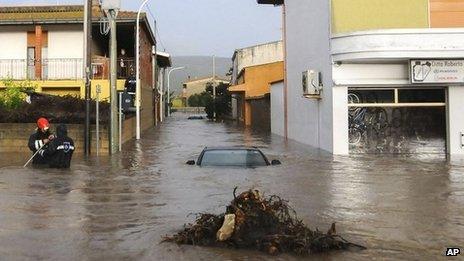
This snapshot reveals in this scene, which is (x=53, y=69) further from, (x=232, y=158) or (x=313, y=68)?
(x=232, y=158)

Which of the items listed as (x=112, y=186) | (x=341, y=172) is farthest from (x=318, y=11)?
(x=112, y=186)

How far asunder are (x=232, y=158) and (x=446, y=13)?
9983mm

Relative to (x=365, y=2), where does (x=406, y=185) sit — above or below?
below

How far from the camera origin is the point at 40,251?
630 cm

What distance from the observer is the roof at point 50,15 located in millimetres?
30234

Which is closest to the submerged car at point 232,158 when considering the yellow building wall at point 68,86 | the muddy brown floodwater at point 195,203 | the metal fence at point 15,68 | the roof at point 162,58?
the muddy brown floodwater at point 195,203

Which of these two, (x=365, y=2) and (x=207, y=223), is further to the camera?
(x=365, y=2)

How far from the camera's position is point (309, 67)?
78.3ft

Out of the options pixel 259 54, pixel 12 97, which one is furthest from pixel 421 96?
pixel 259 54

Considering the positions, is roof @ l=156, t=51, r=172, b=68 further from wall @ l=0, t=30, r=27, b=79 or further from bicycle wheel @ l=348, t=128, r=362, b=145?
bicycle wheel @ l=348, t=128, r=362, b=145

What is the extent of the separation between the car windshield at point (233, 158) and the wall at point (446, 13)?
29.1 feet

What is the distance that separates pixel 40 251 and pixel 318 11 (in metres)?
17.6

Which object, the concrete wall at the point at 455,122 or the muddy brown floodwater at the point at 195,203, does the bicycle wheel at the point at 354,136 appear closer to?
the muddy brown floodwater at the point at 195,203

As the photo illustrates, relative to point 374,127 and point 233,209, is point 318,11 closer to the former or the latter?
point 374,127
